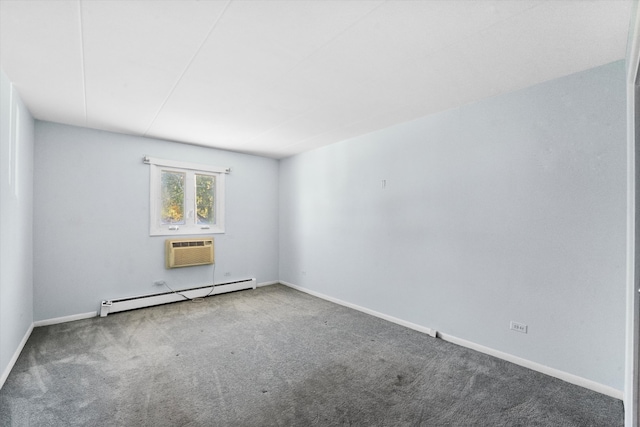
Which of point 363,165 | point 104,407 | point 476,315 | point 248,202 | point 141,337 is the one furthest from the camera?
point 248,202

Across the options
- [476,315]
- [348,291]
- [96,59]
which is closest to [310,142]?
[348,291]

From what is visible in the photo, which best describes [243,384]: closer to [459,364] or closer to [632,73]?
[459,364]

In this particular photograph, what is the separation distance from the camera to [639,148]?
5.22 ft

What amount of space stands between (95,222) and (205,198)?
1.51 meters

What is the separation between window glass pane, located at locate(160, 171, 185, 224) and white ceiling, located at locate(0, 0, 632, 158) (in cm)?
132

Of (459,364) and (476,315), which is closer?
(459,364)

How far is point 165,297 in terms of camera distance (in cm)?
417

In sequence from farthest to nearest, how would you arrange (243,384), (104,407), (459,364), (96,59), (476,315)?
(476,315) < (459,364) < (243,384) < (96,59) < (104,407)

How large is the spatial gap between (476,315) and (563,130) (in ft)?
5.85

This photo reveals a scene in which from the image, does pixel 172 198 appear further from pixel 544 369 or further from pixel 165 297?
pixel 544 369

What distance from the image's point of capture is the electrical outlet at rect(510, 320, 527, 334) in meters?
2.45

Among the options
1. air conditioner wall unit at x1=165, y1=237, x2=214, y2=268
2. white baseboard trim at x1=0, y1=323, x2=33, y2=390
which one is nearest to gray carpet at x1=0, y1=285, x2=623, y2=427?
white baseboard trim at x1=0, y1=323, x2=33, y2=390

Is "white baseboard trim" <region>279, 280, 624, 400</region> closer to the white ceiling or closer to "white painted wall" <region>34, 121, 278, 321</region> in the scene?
the white ceiling

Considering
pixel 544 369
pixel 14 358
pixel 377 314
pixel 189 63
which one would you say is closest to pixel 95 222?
pixel 14 358
